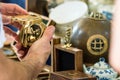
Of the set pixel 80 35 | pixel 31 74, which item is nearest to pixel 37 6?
pixel 80 35

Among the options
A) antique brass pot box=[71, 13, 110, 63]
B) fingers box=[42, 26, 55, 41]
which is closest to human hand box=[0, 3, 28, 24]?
fingers box=[42, 26, 55, 41]

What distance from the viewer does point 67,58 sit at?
4.79ft

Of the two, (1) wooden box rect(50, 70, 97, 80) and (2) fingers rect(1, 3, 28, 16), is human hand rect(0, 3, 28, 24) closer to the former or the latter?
(2) fingers rect(1, 3, 28, 16)

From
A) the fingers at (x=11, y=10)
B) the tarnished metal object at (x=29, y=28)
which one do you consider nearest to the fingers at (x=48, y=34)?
the tarnished metal object at (x=29, y=28)

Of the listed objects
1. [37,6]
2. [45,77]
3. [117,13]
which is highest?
[37,6]

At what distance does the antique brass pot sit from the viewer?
48.9 inches

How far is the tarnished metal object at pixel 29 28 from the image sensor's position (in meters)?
0.94

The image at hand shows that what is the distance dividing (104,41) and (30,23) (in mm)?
426

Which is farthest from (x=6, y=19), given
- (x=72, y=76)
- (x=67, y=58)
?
(x=67, y=58)

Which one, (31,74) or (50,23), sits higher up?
(50,23)

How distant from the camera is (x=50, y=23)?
108 cm

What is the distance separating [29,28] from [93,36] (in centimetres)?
35

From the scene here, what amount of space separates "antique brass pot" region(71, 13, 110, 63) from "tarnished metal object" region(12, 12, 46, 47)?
0.32 meters

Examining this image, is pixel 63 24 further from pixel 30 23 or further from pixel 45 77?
pixel 30 23
